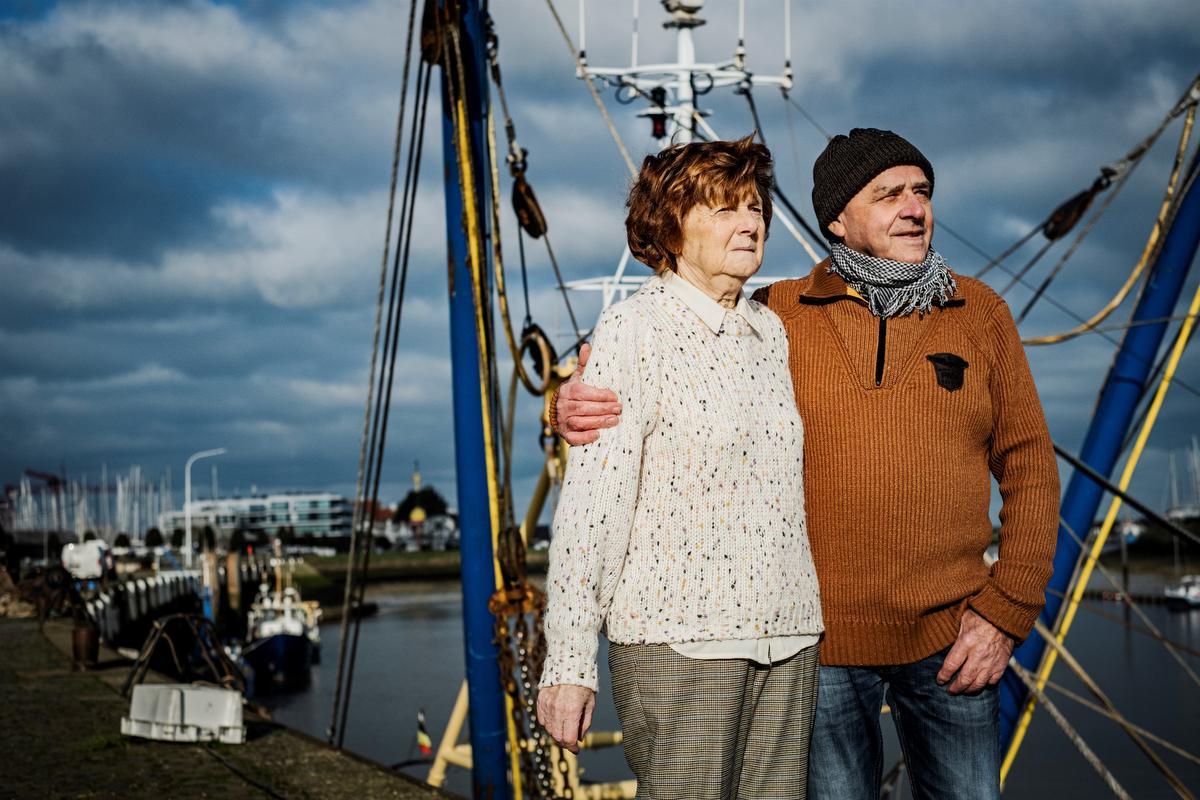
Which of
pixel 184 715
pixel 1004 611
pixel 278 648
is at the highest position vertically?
pixel 1004 611

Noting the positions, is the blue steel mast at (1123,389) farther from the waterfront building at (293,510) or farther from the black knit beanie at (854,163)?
the waterfront building at (293,510)

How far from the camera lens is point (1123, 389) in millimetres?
6379

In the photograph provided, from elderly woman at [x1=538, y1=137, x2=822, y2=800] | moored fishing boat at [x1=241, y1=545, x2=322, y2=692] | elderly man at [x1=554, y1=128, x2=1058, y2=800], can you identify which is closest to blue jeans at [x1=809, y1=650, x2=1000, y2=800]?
elderly man at [x1=554, y1=128, x2=1058, y2=800]

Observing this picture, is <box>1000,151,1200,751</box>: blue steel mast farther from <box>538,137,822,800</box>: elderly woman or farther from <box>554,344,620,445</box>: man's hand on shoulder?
<box>554,344,620,445</box>: man's hand on shoulder

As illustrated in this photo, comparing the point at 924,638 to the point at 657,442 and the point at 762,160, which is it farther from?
the point at 762,160

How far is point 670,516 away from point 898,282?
76cm

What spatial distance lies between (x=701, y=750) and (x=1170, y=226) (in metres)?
5.26

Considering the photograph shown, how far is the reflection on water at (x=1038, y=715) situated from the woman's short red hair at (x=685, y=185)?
45.1 feet

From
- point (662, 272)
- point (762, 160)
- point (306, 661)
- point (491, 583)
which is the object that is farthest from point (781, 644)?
point (306, 661)

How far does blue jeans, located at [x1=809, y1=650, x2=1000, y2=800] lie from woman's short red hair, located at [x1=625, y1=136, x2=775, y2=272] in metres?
0.90

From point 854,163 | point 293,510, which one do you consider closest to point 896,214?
point 854,163

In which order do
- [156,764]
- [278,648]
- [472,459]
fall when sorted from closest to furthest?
1. [156,764]
2. [472,459]
3. [278,648]

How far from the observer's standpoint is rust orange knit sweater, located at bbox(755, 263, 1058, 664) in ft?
7.98

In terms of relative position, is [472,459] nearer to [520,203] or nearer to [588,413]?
[520,203]
